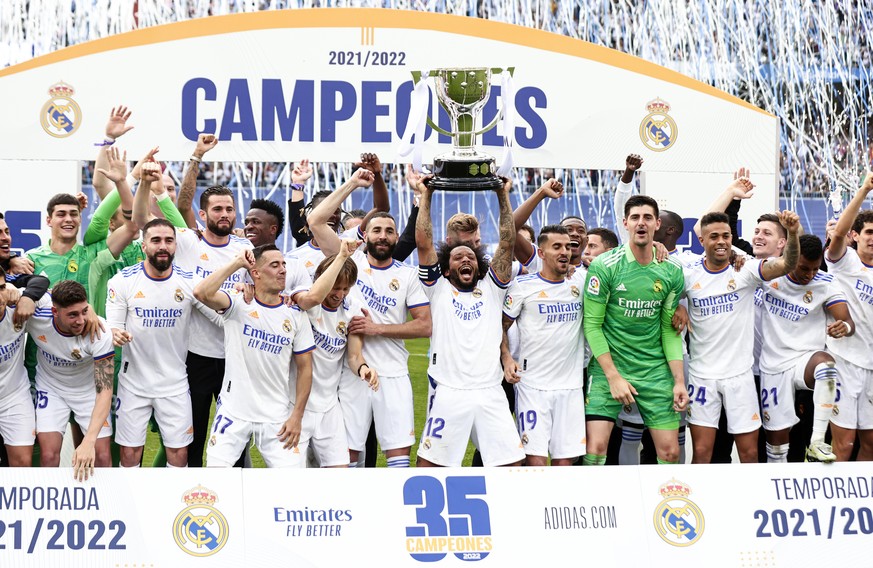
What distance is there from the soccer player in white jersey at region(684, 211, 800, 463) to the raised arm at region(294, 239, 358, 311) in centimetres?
218

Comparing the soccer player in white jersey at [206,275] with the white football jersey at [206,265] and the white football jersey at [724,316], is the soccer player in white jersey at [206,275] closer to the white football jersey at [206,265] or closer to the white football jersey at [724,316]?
the white football jersey at [206,265]

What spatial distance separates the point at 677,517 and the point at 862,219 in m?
2.63

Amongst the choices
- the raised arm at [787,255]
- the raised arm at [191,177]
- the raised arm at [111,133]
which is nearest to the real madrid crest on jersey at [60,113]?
the raised arm at [111,133]

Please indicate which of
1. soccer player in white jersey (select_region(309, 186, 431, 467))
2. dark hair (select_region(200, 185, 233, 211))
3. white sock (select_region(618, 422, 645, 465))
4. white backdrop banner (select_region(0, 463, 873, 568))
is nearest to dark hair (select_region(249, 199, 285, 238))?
dark hair (select_region(200, 185, 233, 211))

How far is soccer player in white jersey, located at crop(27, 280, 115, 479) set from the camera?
18.9ft

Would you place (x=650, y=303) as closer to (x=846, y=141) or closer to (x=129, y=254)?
(x=129, y=254)

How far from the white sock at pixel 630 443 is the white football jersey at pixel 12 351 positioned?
373 cm

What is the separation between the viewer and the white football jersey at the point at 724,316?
255 inches

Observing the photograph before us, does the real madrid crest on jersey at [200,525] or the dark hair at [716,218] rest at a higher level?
the dark hair at [716,218]

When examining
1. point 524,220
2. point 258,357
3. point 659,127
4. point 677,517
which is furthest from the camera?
point 659,127

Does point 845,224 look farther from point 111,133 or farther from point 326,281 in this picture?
point 111,133

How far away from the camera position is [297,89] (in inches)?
347

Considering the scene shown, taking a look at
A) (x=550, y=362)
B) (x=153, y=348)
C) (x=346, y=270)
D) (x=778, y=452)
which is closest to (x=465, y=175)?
(x=346, y=270)

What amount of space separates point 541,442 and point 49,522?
2.83 metres
